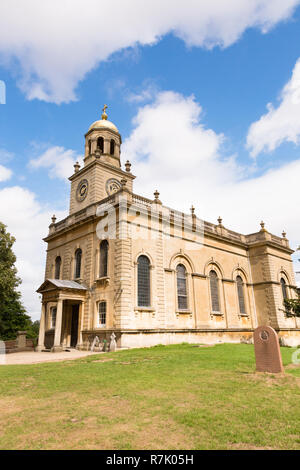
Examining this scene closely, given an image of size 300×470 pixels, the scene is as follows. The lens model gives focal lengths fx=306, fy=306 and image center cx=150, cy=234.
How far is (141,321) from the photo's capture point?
21.8m

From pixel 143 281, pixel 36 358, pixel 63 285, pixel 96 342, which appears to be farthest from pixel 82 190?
pixel 36 358

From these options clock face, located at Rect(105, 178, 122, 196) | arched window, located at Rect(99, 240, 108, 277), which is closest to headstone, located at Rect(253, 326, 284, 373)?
arched window, located at Rect(99, 240, 108, 277)

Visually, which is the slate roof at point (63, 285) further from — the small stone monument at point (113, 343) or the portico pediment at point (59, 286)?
the small stone monument at point (113, 343)

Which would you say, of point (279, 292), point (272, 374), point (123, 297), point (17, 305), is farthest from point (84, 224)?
point (17, 305)

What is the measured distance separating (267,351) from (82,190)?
26229 millimetres

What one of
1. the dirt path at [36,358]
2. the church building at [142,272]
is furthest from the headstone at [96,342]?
the dirt path at [36,358]

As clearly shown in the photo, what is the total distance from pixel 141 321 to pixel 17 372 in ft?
34.5

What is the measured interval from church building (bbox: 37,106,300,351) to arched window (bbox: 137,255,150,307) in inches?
3.0

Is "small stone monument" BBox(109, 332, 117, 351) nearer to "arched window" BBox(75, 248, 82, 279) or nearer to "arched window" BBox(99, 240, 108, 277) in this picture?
"arched window" BBox(99, 240, 108, 277)

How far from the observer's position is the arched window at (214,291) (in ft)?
95.7

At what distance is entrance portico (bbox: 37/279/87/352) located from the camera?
2269 cm

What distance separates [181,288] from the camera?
26391mm

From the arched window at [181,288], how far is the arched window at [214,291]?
3955 mm
